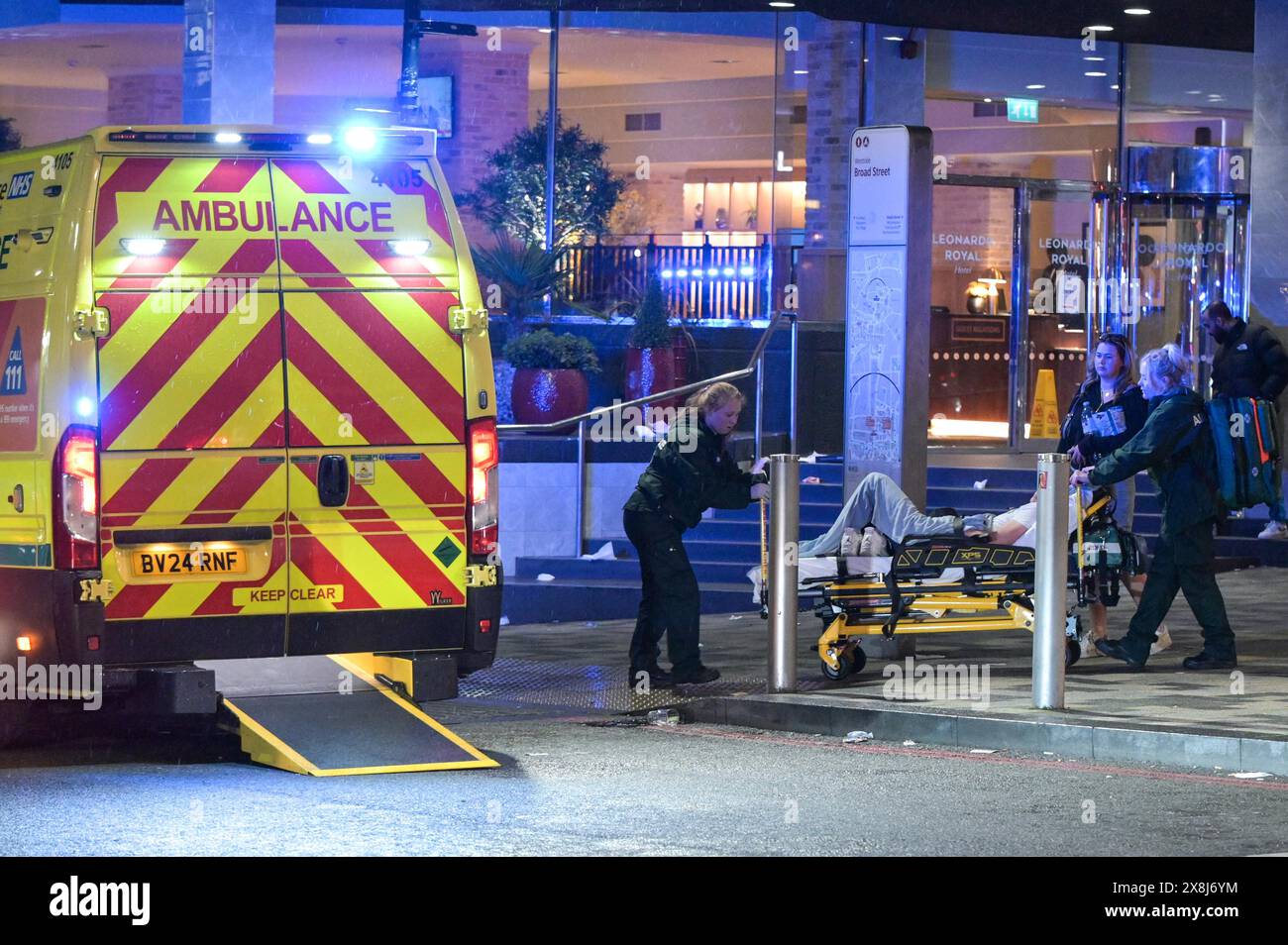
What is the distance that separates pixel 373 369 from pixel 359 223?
64 cm

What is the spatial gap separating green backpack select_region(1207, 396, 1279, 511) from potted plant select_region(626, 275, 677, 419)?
8722 millimetres

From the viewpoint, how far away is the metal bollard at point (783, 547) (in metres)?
9.80

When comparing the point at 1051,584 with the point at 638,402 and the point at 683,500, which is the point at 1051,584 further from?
the point at 638,402

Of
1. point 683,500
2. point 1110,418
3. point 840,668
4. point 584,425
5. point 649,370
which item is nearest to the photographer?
point 840,668

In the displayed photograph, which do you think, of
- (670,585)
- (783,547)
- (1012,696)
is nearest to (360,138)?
(783,547)

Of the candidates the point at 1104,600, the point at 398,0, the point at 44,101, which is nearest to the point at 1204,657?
the point at 1104,600

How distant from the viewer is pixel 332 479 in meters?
8.27

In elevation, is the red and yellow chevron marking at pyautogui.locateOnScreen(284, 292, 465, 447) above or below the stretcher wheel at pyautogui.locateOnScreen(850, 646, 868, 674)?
above

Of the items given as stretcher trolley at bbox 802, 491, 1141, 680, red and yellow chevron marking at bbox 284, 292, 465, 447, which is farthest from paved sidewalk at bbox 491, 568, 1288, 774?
red and yellow chevron marking at bbox 284, 292, 465, 447

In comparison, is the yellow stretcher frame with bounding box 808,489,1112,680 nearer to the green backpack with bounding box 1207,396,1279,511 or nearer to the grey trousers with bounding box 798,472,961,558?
the grey trousers with bounding box 798,472,961,558

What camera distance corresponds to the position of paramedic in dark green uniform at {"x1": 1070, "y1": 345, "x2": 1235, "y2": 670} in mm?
10633

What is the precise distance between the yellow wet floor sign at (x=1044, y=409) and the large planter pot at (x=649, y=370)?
12.4ft

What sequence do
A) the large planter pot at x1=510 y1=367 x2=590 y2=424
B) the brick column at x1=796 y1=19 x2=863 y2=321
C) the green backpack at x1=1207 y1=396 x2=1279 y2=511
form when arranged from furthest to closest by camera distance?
the brick column at x1=796 y1=19 x2=863 y2=321, the large planter pot at x1=510 y1=367 x2=590 y2=424, the green backpack at x1=1207 y1=396 x2=1279 y2=511

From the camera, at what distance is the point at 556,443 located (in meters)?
15.5
